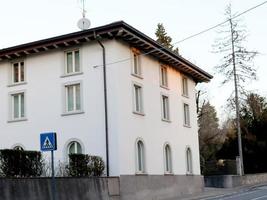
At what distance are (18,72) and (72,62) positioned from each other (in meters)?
3.80

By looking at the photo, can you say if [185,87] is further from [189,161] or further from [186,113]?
[189,161]

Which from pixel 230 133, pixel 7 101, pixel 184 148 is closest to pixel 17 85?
pixel 7 101

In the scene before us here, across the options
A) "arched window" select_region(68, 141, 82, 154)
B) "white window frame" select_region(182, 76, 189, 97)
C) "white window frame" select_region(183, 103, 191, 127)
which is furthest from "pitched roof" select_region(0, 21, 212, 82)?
"arched window" select_region(68, 141, 82, 154)

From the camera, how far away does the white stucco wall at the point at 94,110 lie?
26.2 metres

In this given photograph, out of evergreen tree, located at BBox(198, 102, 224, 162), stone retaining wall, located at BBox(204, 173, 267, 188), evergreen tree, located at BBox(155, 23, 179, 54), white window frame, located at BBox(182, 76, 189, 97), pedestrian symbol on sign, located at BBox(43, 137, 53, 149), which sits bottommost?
stone retaining wall, located at BBox(204, 173, 267, 188)

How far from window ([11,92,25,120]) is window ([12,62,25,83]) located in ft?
2.82

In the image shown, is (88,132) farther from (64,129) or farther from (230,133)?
(230,133)

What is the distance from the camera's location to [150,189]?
2802 cm

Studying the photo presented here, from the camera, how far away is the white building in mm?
26266

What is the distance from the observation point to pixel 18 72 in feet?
97.3

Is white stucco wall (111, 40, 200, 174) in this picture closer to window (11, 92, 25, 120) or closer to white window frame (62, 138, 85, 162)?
white window frame (62, 138, 85, 162)

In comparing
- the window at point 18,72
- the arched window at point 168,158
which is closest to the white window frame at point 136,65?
the arched window at point 168,158

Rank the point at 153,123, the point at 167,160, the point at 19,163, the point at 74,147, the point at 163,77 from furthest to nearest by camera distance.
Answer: the point at 163,77, the point at 167,160, the point at 153,123, the point at 74,147, the point at 19,163

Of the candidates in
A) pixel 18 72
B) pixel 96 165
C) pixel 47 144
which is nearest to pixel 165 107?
pixel 96 165
